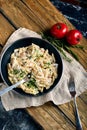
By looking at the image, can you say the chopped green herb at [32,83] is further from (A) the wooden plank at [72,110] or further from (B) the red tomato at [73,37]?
(B) the red tomato at [73,37]

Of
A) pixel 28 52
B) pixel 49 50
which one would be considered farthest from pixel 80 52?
pixel 28 52

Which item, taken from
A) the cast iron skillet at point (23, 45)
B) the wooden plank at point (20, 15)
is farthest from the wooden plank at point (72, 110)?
the wooden plank at point (20, 15)

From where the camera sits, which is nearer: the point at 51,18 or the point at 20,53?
the point at 20,53

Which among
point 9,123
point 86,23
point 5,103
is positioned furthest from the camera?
point 86,23

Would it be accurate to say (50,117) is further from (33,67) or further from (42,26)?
(42,26)

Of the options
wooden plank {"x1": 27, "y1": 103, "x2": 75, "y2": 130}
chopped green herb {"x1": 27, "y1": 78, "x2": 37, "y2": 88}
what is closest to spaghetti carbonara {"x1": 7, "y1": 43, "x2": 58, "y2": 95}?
chopped green herb {"x1": 27, "y1": 78, "x2": 37, "y2": 88}

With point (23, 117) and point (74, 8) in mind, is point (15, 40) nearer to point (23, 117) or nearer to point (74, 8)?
point (23, 117)

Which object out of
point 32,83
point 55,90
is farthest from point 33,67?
point 55,90
